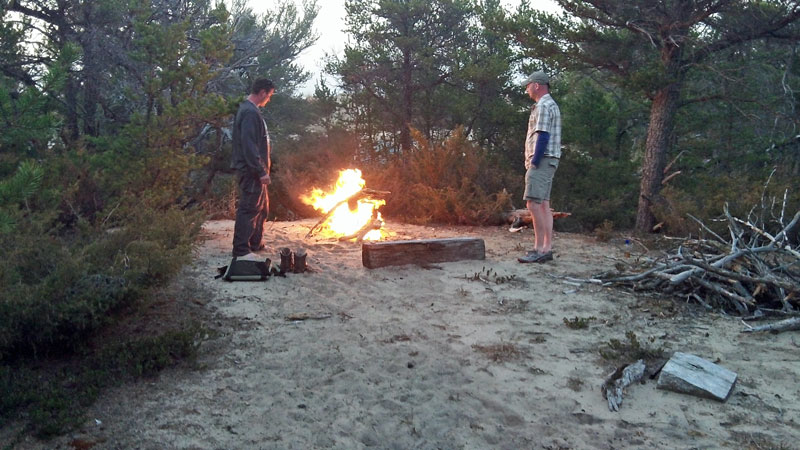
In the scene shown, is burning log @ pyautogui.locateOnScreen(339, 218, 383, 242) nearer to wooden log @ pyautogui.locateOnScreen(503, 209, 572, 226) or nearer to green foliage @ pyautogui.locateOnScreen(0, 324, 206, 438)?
wooden log @ pyautogui.locateOnScreen(503, 209, 572, 226)

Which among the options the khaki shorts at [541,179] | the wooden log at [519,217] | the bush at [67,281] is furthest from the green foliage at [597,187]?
the bush at [67,281]

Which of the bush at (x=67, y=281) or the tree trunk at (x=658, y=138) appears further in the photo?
the tree trunk at (x=658, y=138)

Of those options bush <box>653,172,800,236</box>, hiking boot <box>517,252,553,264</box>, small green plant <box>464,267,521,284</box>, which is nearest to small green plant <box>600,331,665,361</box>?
small green plant <box>464,267,521,284</box>

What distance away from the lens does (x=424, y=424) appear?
3289mm

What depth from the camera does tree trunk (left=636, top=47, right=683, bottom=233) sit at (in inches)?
400

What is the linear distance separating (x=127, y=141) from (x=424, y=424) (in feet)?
20.2

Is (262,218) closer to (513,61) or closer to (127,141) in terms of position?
(127,141)

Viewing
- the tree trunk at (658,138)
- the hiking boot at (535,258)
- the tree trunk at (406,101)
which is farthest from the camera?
the tree trunk at (406,101)

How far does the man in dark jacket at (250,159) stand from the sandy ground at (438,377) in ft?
2.69

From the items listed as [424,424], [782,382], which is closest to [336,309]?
[424,424]

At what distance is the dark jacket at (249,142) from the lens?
6.62 meters

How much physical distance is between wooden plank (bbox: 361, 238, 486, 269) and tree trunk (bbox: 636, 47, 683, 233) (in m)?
4.84

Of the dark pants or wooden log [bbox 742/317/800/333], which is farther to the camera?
the dark pants

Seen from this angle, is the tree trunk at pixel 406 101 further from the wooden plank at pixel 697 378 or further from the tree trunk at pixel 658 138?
the wooden plank at pixel 697 378
